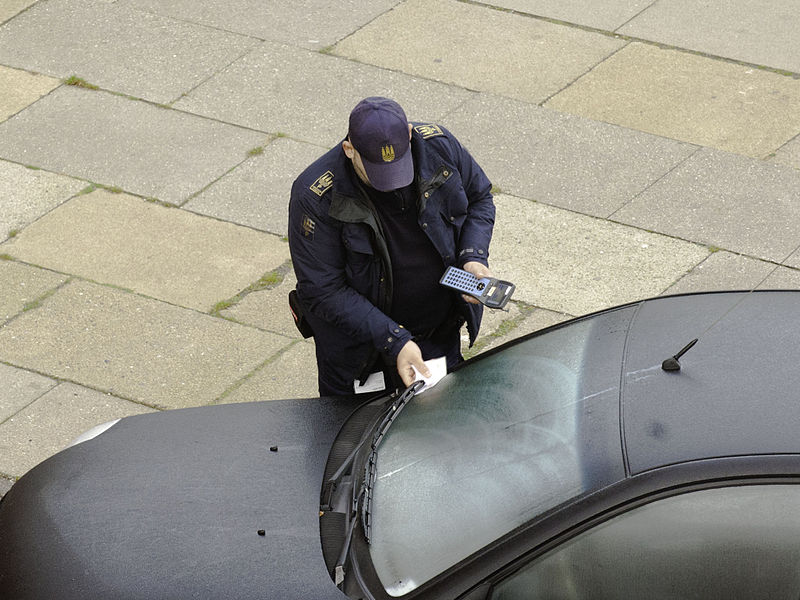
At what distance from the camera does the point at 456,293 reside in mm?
Result: 4449

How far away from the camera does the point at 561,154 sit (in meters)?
7.50

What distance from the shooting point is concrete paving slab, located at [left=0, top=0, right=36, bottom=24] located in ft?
30.7

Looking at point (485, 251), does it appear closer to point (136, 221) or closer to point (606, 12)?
point (136, 221)

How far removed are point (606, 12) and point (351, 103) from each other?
7.83 feet

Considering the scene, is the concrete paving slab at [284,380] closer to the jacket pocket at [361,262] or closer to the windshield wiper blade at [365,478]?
the jacket pocket at [361,262]

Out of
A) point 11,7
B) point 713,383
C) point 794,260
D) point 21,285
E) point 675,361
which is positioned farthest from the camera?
point 11,7

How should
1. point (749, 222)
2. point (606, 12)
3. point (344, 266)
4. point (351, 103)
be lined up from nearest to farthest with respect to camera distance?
point (344, 266) → point (749, 222) → point (351, 103) → point (606, 12)

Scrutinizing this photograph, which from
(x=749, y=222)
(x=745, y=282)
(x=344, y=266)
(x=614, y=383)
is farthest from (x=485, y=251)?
(x=749, y=222)

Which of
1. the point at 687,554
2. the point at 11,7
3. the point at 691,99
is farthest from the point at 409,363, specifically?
the point at 11,7

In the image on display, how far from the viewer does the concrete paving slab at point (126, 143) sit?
7.45 metres

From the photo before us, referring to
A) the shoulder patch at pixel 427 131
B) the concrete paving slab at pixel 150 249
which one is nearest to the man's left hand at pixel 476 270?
the shoulder patch at pixel 427 131

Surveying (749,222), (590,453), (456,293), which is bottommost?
(749,222)

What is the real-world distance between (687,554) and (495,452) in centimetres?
68

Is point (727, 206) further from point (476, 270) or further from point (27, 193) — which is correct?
point (27, 193)
